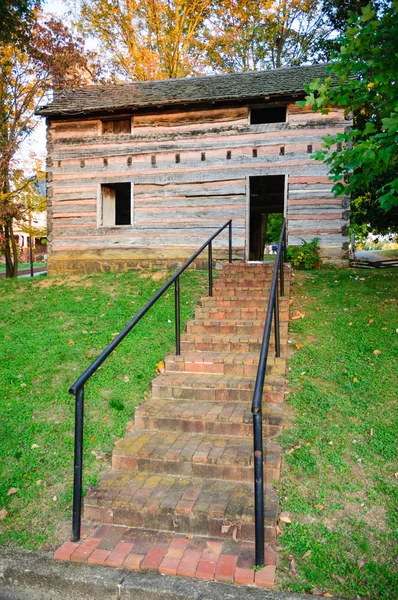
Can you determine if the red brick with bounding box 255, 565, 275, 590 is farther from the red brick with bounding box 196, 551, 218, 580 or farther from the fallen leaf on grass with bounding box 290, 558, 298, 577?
the red brick with bounding box 196, 551, 218, 580

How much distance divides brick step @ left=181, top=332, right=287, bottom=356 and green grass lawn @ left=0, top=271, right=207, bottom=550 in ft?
1.02

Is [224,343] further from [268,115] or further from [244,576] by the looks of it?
[268,115]

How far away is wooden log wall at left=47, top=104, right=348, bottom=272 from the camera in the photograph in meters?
11.3

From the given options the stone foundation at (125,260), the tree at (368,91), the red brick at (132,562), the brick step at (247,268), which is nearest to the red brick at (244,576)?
the red brick at (132,562)

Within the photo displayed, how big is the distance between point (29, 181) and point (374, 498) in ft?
58.3

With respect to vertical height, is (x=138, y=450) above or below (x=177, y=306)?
below

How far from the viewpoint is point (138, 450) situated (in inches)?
150

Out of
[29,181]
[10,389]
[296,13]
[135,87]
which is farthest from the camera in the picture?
[296,13]

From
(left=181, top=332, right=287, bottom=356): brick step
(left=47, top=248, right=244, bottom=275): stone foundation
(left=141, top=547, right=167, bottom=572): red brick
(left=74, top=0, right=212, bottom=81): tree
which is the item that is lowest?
(left=141, top=547, right=167, bottom=572): red brick

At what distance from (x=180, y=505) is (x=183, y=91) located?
476 inches

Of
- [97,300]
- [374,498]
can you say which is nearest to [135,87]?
[97,300]

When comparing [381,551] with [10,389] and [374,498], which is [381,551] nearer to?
[374,498]

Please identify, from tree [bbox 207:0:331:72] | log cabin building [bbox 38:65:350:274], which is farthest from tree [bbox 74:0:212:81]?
log cabin building [bbox 38:65:350:274]

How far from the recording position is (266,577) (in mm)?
2631
